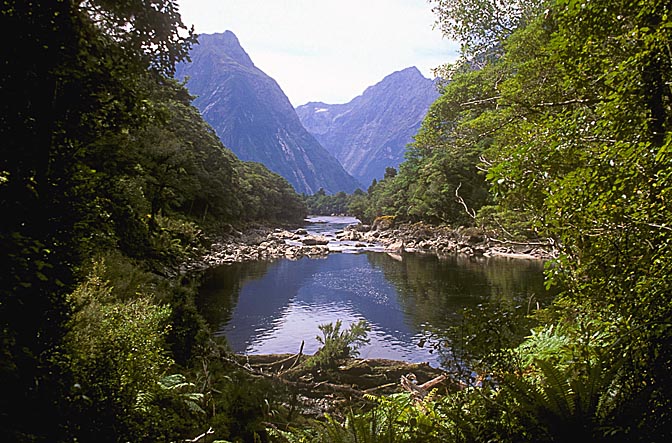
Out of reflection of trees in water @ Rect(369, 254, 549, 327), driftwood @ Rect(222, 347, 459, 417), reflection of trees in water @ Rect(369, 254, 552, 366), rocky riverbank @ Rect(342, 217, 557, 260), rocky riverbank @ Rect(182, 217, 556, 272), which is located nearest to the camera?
driftwood @ Rect(222, 347, 459, 417)

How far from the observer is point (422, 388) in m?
6.25

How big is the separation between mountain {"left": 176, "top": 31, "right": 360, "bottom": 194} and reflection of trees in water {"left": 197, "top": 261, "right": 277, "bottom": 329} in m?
142

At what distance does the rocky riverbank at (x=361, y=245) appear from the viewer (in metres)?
27.1

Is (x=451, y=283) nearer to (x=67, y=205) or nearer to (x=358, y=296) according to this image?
(x=358, y=296)

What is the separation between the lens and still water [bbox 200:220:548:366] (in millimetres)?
12883

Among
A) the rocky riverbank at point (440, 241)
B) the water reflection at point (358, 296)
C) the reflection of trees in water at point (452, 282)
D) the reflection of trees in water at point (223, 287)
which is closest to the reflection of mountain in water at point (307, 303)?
the water reflection at point (358, 296)

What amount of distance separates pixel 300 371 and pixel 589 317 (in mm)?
6270

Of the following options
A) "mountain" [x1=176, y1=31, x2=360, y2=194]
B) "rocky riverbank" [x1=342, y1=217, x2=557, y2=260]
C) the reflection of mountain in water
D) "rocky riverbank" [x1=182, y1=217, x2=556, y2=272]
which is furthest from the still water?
"mountain" [x1=176, y1=31, x2=360, y2=194]

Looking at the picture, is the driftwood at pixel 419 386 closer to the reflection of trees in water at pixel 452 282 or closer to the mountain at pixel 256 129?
the reflection of trees in water at pixel 452 282

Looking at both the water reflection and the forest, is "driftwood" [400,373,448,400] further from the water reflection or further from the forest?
the water reflection

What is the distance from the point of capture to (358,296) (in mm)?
18734

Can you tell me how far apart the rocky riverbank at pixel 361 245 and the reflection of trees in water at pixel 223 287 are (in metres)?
1.23

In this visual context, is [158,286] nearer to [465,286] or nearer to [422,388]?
[422,388]

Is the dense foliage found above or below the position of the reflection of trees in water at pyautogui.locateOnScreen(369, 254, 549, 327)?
above
